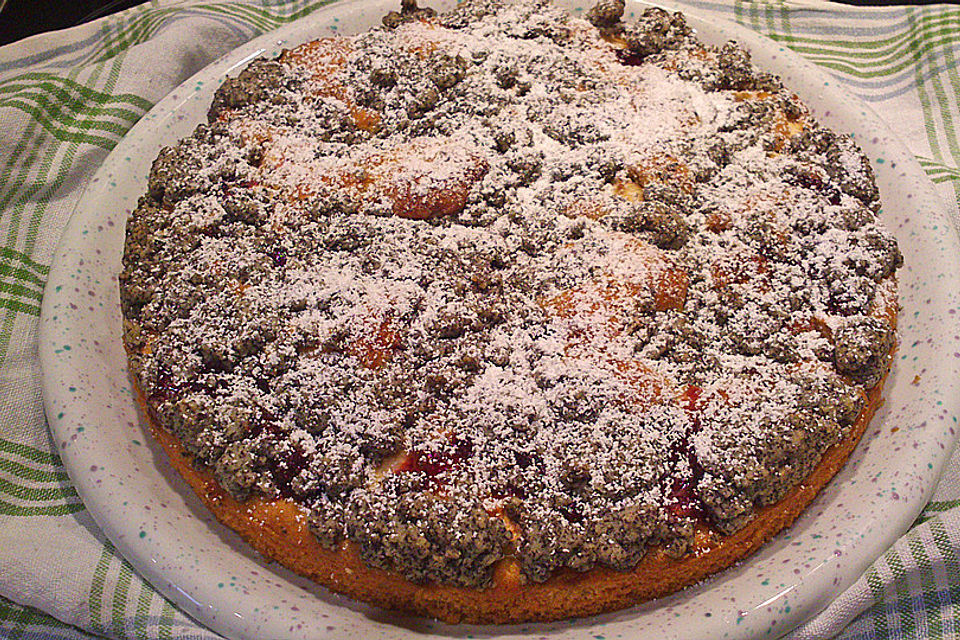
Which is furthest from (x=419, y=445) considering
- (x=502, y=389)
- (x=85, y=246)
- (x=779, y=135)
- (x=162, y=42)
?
(x=162, y=42)

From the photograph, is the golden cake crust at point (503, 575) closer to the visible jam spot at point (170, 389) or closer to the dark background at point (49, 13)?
the visible jam spot at point (170, 389)

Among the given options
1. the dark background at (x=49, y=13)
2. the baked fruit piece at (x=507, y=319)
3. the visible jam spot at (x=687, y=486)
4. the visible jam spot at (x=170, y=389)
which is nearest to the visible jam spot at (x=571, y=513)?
the baked fruit piece at (x=507, y=319)

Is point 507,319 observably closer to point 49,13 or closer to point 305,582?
point 305,582

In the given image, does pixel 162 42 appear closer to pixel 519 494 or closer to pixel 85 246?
pixel 85 246

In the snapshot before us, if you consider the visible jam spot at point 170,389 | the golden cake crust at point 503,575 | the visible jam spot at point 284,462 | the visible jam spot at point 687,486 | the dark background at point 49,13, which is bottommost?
the golden cake crust at point 503,575

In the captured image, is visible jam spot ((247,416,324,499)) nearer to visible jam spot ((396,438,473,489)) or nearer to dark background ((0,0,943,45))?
visible jam spot ((396,438,473,489))

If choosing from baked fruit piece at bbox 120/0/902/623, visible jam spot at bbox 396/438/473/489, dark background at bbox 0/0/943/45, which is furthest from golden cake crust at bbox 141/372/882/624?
dark background at bbox 0/0/943/45
